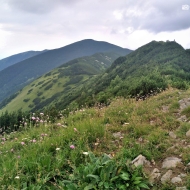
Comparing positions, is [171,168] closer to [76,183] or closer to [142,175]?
[142,175]

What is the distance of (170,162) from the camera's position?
4.27m

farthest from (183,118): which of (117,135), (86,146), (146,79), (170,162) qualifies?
(146,79)

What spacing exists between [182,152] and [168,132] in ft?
3.43

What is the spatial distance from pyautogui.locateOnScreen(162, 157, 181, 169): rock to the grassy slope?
0.35ft

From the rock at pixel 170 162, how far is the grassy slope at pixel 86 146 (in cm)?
11

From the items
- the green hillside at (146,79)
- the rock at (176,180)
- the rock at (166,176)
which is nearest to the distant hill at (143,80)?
the green hillside at (146,79)

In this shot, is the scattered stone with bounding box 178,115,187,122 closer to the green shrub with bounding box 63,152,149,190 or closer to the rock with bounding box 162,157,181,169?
the rock with bounding box 162,157,181,169

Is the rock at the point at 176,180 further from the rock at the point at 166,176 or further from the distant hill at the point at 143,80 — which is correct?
the distant hill at the point at 143,80

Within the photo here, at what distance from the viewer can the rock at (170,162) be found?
4161 millimetres

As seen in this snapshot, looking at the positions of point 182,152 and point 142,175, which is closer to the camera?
point 142,175

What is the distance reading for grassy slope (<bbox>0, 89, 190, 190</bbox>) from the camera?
13.6 feet

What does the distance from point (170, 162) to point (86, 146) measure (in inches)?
70.5

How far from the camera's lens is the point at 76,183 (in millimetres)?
3869

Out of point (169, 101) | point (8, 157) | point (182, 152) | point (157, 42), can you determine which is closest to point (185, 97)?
point (169, 101)
